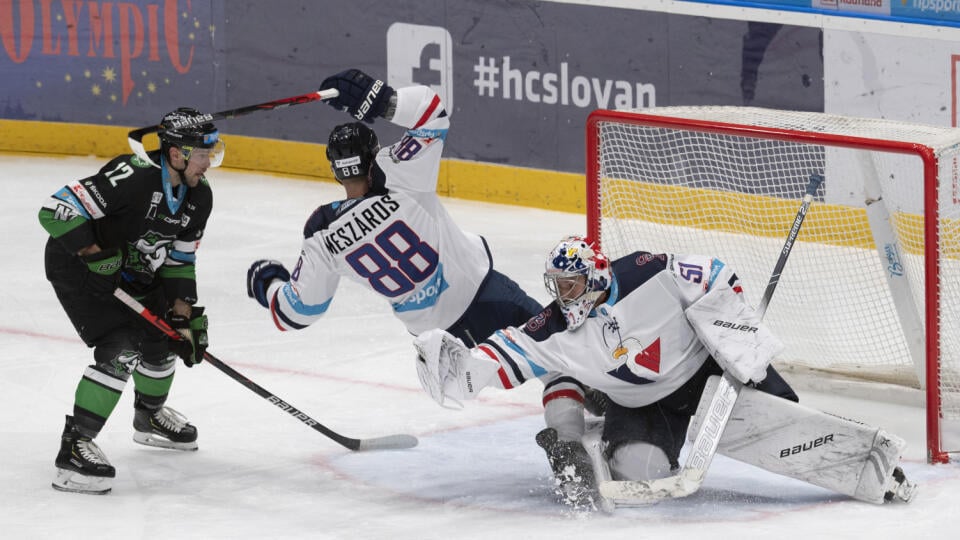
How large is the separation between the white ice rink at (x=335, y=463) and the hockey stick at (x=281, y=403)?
34 mm

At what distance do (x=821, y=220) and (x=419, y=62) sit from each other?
9.76ft

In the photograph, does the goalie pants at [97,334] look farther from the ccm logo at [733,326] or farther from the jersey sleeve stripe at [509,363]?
the ccm logo at [733,326]

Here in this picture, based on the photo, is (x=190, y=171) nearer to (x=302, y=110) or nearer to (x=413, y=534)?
(x=413, y=534)

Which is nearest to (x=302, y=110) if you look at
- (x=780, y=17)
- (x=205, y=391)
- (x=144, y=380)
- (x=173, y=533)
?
(x=780, y=17)

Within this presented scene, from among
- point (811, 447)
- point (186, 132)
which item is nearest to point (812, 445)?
point (811, 447)

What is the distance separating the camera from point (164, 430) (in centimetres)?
537

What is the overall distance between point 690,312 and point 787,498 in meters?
0.63

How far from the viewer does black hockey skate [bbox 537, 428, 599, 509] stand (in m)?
4.64

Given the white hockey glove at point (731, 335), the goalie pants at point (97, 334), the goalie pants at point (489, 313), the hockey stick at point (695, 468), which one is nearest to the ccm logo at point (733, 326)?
the white hockey glove at point (731, 335)

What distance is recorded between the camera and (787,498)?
472 cm

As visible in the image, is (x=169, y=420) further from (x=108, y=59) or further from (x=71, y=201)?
(x=108, y=59)

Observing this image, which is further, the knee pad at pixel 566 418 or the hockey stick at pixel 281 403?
the hockey stick at pixel 281 403

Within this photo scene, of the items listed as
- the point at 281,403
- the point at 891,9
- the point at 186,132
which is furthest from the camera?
the point at 891,9

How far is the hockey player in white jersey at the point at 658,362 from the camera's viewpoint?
446 cm
